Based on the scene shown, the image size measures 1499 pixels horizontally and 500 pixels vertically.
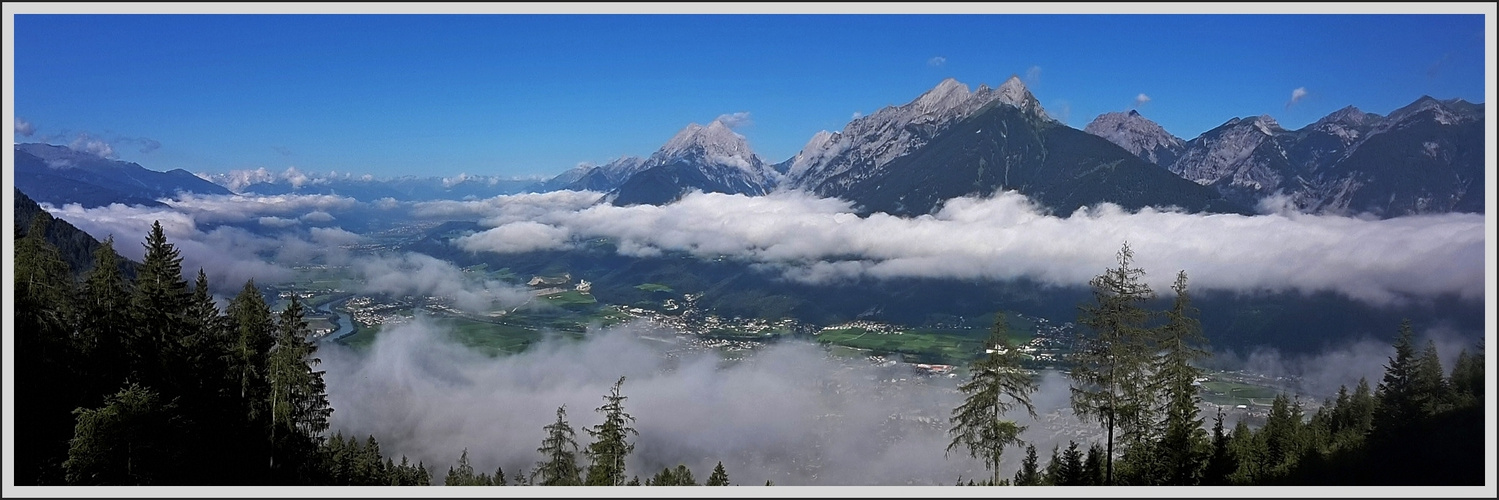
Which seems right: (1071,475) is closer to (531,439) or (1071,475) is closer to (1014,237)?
(531,439)

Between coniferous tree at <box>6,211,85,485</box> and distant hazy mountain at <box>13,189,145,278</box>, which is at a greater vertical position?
distant hazy mountain at <box>13,189,145,278</box>

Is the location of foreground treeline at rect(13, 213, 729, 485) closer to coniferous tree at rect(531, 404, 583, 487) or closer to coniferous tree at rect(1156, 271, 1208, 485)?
coniferous tree at rect(531, 404, 583, 487)

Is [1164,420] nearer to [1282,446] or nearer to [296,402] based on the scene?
[1282,446]

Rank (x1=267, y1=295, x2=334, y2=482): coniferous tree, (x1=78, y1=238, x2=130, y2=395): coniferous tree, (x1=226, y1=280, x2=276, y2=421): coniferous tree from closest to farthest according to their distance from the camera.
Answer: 1. (x1=78, y1=238, x2=130, y2=395): coniferous tree
2. (x1=267, y1=295, x2=334, y2=482): coniferous tree
3. (x1=226, y1=280, x2=276, y2=421): coniferous tree

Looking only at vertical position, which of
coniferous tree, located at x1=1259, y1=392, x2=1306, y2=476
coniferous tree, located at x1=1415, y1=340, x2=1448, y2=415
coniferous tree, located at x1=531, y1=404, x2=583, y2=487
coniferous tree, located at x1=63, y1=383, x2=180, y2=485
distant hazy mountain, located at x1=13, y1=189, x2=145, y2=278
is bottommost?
coniferous tree, located at x1=531, y1=404, x2=583, y2=487

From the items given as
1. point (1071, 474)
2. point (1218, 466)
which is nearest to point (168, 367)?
point (1071, 474)

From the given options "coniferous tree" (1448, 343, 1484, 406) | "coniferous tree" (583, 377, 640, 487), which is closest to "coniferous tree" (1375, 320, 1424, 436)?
"coniferous tree" (1448, 343, 1484, 406)

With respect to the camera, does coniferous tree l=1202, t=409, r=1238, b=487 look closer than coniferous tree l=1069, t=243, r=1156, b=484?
No

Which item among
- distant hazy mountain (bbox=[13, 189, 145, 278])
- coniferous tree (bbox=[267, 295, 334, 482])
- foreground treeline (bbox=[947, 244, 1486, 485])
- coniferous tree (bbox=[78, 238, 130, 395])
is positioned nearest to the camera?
foreground treeline (bbox=[947, 244, 1486, 485])
